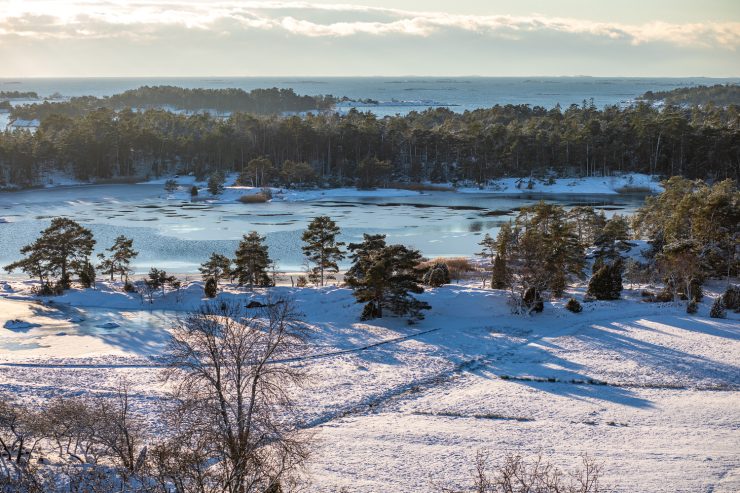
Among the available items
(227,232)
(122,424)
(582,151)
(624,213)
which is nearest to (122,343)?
(122,424)

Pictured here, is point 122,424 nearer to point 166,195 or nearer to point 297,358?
point 297,358

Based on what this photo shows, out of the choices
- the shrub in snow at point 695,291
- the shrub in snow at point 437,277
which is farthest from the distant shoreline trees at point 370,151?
the shrub in snow at point 695,291

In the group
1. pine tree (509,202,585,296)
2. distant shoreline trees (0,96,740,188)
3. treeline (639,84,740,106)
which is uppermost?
treeline (639,84,740,106)

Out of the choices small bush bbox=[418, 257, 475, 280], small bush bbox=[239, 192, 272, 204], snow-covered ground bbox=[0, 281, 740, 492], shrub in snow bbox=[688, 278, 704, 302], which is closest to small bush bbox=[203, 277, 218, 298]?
snow-covered ground bbox=[0, 281, 740, 492]

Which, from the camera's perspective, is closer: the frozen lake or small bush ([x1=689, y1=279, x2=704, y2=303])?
small bush ([x1=689, y1=279, x2=704, y2=303])

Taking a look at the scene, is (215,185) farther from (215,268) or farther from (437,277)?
(437,277)

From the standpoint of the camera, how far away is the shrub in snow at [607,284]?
33.6m

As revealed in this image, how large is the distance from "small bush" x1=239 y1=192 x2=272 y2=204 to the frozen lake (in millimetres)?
1401

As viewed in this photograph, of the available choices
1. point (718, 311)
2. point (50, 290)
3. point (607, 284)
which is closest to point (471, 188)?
point (607, 284)

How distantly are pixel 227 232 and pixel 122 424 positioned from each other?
1700 inches

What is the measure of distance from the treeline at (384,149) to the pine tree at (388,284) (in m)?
53.7

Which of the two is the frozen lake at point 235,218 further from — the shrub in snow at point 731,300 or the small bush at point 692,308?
the shrub in snow at point 731,300

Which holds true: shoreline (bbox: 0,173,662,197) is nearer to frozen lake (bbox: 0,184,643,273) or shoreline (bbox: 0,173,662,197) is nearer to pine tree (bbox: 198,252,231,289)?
frozen lake (bbox: 0,184,643,273)

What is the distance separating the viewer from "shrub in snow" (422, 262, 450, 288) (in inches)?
1431
